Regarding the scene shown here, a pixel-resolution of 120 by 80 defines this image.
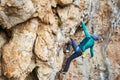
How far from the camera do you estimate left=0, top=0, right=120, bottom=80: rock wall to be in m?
9.74

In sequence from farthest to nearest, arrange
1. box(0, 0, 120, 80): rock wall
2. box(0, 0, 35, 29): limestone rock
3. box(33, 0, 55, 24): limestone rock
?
box(33, 0, 55, 24): limestone rock
box(0, 0, 120, 80): rock wall
box(0, 0, 35, 29): limestone rock

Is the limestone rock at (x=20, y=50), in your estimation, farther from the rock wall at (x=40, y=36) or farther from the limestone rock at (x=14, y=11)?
the limestone rock at (x=14, y=11)

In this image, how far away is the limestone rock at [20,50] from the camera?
9.76 metres

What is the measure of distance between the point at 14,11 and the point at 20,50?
1369 mm

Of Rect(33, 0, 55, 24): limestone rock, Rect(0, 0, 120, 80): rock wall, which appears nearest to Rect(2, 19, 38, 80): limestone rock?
Rect(0, 0, 120, 80): rock wall

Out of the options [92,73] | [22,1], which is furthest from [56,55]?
[92,73]

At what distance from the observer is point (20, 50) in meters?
10.0

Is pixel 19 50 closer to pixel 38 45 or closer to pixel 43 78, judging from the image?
pixel 38 45

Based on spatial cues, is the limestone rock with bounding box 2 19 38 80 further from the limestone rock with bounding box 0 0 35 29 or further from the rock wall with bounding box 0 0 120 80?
the limestone rock with bounding box 0 0 35 29

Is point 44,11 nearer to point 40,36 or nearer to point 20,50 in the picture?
point 40,36

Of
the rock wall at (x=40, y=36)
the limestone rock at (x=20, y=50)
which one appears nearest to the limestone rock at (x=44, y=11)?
the rock wall at (x=40, y=36)

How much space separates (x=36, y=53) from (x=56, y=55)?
4.25 ft

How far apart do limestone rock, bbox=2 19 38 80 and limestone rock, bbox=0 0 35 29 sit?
16.2 inches

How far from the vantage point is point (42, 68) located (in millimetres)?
10812
